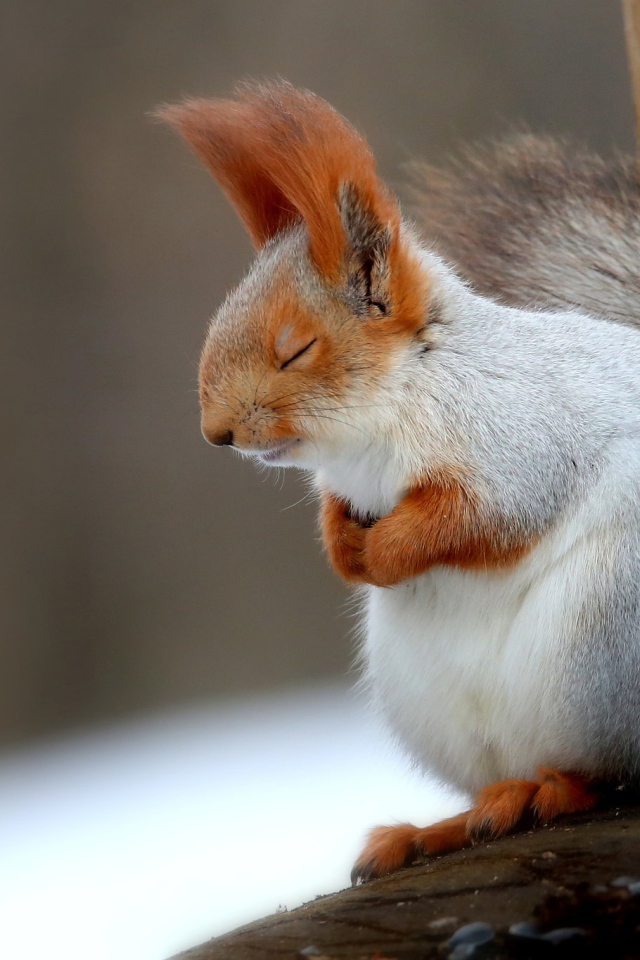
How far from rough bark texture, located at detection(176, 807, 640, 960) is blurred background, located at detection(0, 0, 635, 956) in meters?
1.47

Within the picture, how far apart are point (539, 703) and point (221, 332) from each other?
40 centimetres

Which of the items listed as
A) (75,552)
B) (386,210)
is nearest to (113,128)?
(75,552)

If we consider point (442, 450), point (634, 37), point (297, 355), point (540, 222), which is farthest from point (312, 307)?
point (634, 37)

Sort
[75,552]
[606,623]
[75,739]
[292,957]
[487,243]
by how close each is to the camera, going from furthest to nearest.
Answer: [75,552] < [75,739] < [487,243] < [606,623] < [292,957]

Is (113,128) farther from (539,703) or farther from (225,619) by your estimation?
(539,703)

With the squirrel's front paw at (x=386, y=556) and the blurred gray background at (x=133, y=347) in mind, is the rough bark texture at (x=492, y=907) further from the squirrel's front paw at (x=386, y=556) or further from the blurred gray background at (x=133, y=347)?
the blurred gray background at (x=133, y=347)

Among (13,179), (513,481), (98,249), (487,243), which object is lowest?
(513,481)

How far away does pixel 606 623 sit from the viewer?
88 centimetres

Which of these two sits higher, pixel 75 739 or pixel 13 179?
pixel 13 179

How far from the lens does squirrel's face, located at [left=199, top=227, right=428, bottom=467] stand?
0.88 meters

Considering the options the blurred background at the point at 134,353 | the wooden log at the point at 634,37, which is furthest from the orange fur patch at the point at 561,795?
the blurred background at the point at 134,353

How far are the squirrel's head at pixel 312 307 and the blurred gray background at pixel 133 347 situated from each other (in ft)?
4.64

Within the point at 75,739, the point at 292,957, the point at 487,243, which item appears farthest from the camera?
the point at 75,739

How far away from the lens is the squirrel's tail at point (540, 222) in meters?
1.29
